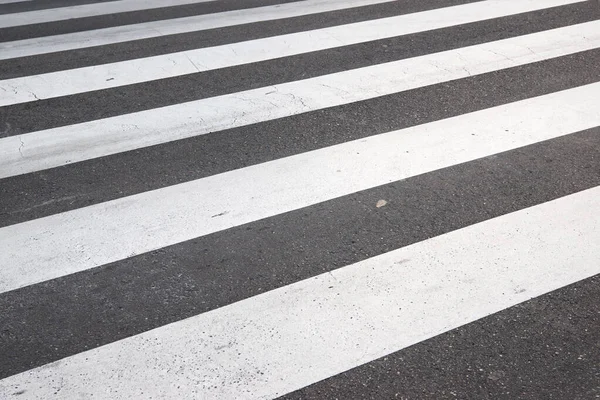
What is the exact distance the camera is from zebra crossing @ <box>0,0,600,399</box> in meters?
2.94

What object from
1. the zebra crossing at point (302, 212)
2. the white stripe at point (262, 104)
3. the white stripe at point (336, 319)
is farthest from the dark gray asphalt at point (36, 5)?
the white stripe at point (336, 319)

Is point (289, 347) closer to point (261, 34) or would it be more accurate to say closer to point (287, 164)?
point (287, 164)

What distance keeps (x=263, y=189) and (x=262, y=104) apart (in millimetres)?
1175

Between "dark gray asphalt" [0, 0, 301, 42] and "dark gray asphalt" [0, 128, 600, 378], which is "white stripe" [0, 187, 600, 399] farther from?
"dark gray asphalt" [0, 0, 301, 42]

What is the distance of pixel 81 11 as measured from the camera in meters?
7.39

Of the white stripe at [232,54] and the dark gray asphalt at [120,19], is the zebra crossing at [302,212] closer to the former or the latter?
the white stripe at [232,54]

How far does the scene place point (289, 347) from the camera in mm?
3002

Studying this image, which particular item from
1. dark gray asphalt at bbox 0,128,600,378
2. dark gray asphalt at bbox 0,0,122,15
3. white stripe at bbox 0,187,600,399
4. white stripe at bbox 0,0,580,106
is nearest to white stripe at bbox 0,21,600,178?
white stripe at bbox 0,0,580,106

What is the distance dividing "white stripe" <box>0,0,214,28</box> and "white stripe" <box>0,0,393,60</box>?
587mm

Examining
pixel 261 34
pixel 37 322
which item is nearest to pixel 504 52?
pixel 261 34

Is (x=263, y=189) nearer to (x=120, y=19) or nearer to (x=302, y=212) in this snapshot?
(x=302, y=212)

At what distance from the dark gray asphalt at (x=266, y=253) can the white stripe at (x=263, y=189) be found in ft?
0.32

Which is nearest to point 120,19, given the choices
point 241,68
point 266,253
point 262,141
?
point 241,68

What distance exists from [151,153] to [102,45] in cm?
219
